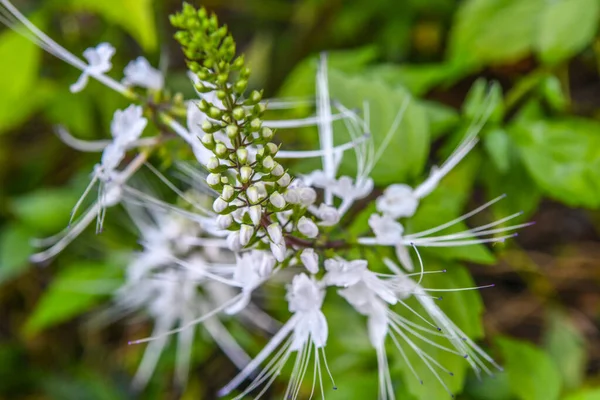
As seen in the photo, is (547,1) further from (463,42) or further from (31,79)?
(31,79)

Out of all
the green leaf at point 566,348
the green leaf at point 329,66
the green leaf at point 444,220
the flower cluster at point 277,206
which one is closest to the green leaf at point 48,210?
the flower cluster at point 277,206

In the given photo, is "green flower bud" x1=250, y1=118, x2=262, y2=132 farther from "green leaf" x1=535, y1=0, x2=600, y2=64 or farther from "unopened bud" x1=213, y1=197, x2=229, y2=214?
"green leaf" x1=535, y1=0, x2=600, y2=64

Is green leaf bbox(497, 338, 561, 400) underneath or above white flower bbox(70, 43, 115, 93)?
underneath

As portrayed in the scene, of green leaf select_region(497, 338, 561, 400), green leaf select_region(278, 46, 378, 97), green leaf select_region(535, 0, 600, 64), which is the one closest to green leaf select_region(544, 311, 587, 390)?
green leaf select_region(497, 338, 561, 400)

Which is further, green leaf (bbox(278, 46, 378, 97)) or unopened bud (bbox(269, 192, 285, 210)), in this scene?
green leaf (bbox(278, 46, 378, 97))

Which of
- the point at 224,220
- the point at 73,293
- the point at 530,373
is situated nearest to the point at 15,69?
the point at 73,293

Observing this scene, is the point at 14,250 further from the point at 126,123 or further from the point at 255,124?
the point at 255,124

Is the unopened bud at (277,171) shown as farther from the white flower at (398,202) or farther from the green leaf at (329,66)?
the green leaf at (329,66)
